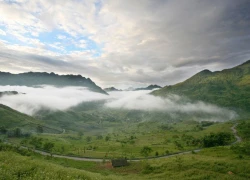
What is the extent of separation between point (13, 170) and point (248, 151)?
93.0 meters

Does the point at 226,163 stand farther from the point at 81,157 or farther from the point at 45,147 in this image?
the point at 45,147

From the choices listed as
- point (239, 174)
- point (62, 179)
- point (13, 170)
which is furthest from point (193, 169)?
point (13, 170)

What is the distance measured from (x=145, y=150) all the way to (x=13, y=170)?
366 feet

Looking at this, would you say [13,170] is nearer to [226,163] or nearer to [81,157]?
[226,163]

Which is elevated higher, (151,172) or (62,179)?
(62,179)

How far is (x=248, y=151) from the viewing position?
86.6 metres

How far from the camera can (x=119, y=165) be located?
91000 mm

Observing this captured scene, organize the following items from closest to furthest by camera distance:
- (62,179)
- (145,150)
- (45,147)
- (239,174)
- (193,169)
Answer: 1. (62,179)
2. (239,174)
3. (193,169)
4. (145,150)
5. (45,147)

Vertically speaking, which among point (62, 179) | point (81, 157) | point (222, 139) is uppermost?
point (62, 179)

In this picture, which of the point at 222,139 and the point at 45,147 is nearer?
the point at 222,139

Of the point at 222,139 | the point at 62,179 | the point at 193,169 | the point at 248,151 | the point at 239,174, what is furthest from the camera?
the point at 222,139

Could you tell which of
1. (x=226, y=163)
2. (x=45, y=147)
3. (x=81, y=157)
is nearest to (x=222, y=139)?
(x=226, y=163)

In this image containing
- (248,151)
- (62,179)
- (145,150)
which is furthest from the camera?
(145,150)

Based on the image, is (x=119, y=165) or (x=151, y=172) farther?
(x=119, y=165)
